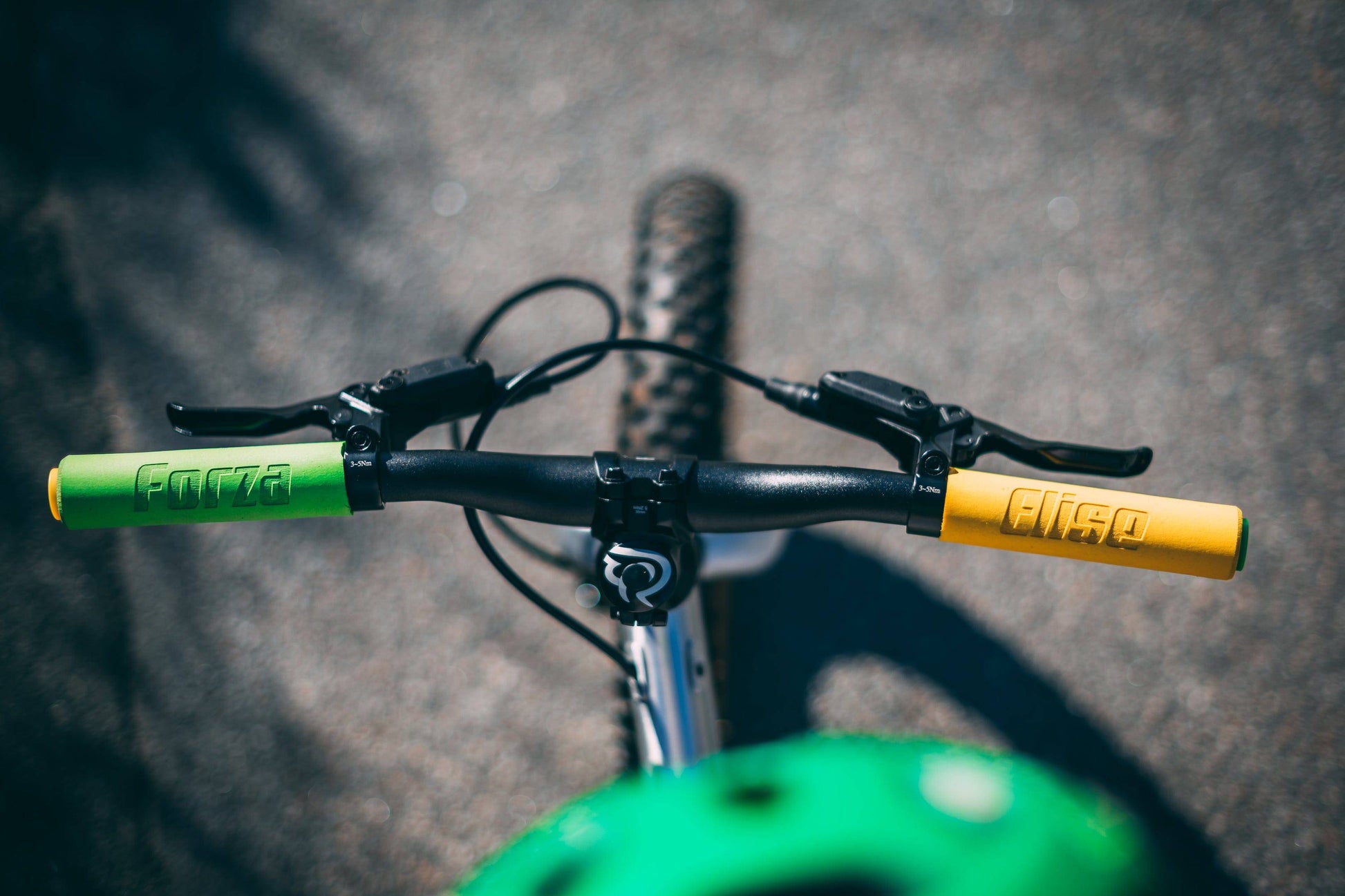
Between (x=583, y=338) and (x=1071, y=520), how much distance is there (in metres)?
1.46

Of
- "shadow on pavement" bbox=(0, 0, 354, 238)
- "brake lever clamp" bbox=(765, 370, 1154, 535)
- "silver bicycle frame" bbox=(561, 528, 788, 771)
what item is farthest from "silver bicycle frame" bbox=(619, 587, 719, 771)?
"shadow on pavement" bbox=(0, 0, 354, 238)

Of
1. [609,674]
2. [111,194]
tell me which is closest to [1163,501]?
[609,674]

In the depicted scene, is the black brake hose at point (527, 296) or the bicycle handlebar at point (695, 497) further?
the black brake hose at point (527, 296)

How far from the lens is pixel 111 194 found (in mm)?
2285

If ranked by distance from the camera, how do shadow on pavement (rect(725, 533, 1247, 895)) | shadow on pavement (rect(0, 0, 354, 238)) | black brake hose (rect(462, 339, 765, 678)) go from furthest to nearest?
shadow on pavement (rect(0, 0, 354, 238)) < shadow on pavement (rect(725, 533, 1247, 895)) < black brake hose (rect(462, 339, 765, 678))

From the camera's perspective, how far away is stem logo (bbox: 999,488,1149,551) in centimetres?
83

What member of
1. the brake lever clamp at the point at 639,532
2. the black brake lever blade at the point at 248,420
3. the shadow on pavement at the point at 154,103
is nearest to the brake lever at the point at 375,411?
the black brake lever blade at the point at 248,420

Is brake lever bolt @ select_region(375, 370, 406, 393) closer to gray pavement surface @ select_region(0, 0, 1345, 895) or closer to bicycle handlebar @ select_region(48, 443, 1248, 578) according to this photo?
bicycle handlebar @ select_region(48, 443, 1248, 578)

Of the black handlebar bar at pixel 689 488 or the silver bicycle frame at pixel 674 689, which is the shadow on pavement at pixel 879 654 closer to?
the silver bicycle frame at pixel 674 689

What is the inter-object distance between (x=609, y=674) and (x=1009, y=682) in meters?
0.90

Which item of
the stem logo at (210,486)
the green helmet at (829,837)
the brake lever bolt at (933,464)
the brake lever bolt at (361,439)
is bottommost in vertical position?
the green helmet at (829,837)

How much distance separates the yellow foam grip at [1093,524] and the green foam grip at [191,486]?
0.68m

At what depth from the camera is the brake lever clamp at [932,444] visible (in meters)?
0.88

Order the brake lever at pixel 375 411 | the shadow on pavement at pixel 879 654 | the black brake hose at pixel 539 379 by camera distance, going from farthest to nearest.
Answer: the shadow on pavement at pixel 879 654 < the black brake hose at pixel 539 379 < the brake lever at pixel 375 411
